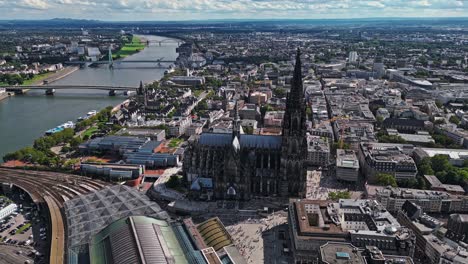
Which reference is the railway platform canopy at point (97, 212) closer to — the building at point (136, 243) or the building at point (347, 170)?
the building at point (136, 243)

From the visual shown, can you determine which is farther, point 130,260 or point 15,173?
point 15,173

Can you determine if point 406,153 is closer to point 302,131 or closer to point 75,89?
point 302,131

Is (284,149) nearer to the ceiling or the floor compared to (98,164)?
nearer to the ceiling

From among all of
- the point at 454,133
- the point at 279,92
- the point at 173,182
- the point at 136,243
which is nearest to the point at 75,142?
the point at 173,182

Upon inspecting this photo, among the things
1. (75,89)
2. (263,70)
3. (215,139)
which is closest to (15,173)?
(215,139)

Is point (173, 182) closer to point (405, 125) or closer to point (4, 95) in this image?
point (405, 125)

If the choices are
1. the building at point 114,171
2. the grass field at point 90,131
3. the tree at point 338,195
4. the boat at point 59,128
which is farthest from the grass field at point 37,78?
the tree at point 338,195

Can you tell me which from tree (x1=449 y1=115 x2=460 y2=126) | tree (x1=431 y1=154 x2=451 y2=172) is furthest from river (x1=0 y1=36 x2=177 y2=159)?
tree (x1=449 y1=115 x2=460 y2=126)

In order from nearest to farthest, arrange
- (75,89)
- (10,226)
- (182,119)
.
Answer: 1. (10,226)
2. (182,119)
3. (75,89)

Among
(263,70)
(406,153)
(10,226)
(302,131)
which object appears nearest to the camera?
(10,226)
